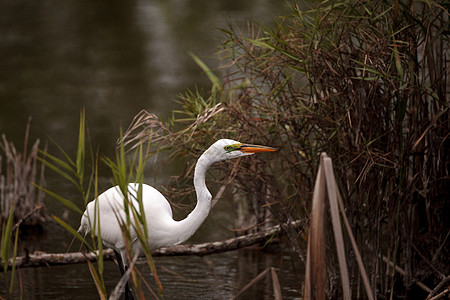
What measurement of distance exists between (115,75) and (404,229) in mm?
7675

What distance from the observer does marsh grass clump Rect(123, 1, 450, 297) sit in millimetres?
3648

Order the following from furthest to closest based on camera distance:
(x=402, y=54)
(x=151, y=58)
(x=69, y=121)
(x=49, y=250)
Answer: (x=151, y=58)
(x=69, y=121)
(x=49, y=250)
(x=402, y=54)

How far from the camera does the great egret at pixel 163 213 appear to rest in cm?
357

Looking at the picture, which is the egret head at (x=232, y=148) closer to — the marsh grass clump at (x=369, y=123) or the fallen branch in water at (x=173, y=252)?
the marsh grass clump at (x=369, y=123)

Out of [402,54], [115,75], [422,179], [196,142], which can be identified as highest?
[115,75]

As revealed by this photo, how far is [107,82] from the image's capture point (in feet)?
34.8

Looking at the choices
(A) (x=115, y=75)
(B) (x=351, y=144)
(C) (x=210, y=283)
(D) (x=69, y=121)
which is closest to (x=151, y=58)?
(A) (x=115, y=75)

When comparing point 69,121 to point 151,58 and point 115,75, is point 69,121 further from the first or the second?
point 151,58

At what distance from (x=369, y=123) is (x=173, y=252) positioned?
163cm

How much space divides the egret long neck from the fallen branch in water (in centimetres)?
52

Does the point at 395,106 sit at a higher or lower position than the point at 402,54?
lower

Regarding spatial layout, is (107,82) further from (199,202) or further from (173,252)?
(199,202)

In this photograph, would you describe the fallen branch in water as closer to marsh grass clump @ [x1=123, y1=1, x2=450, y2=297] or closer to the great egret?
the great egret

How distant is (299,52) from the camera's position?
3.74 m
